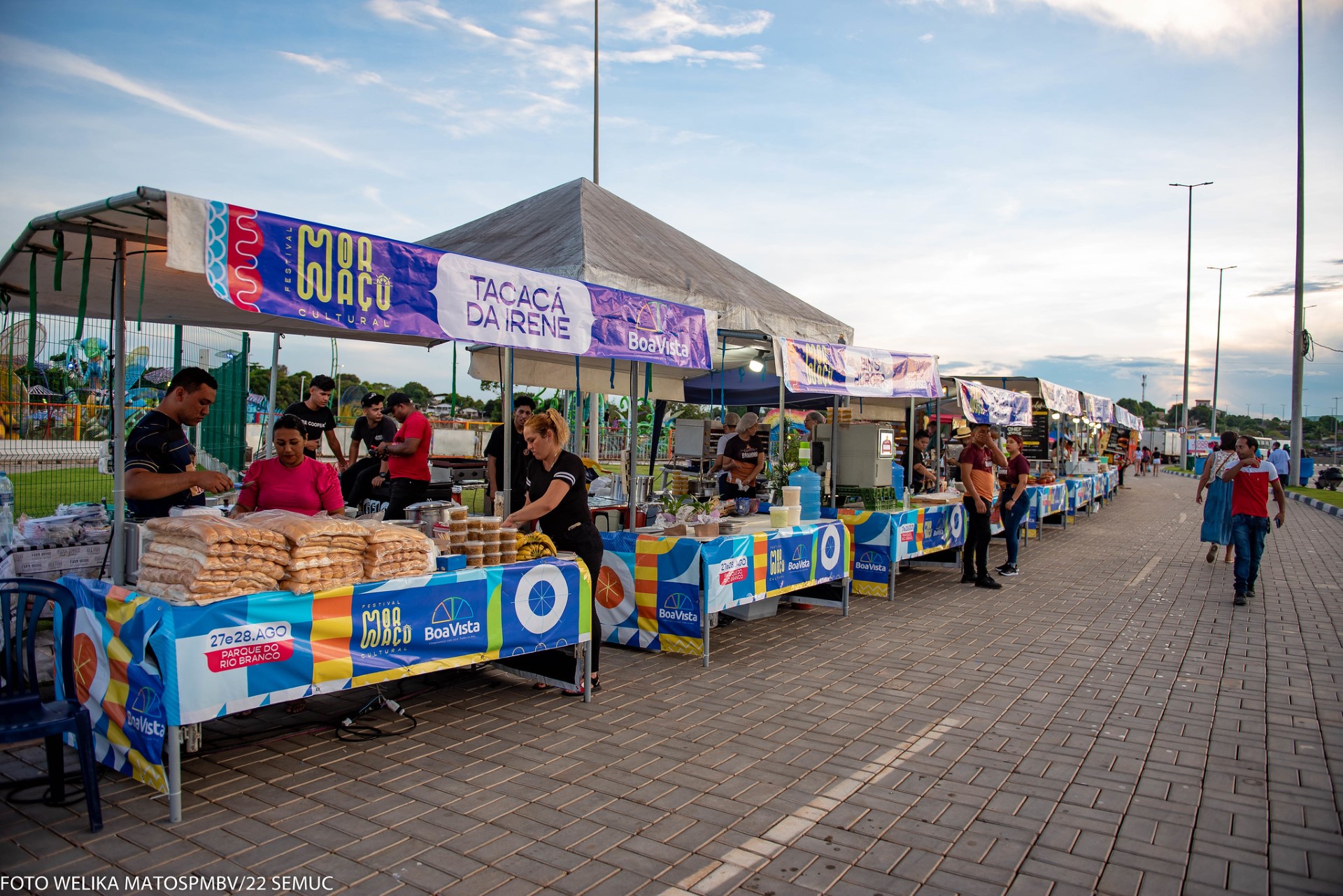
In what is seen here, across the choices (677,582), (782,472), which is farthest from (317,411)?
(782,472)

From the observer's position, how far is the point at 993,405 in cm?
1262

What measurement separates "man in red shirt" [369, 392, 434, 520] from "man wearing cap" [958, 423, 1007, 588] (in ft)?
20.3

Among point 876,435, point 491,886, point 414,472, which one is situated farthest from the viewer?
Result: point 876,435

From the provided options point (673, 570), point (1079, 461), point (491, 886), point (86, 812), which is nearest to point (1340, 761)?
point (673, 570)

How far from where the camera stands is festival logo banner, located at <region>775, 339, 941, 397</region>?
7.78m

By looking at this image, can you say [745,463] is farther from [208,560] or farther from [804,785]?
[208,560]

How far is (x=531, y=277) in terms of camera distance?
5516 millimetres

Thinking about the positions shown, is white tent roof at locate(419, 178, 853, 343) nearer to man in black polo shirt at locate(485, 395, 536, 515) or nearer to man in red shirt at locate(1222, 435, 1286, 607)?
man in black polo shirt at locate(485, 395, 536, 515)

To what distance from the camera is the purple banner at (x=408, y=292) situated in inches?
150

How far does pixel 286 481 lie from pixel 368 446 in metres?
3.91

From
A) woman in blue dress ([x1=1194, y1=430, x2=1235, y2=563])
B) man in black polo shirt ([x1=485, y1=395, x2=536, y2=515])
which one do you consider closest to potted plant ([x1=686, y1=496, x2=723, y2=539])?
man in black polo shirt ([x1=485, y1=395, x2=536, y2=515])

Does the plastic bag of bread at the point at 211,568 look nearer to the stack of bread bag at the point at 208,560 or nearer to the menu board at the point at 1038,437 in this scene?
the stack of bread bag at the point at 208,560

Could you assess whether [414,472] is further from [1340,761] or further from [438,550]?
[1340,761]

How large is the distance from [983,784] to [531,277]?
4024 mm
